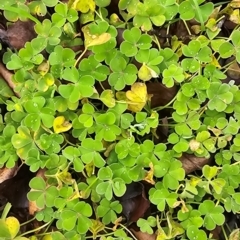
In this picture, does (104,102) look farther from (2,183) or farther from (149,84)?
(2,183)

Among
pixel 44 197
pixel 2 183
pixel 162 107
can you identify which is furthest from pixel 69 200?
pixel 162 107

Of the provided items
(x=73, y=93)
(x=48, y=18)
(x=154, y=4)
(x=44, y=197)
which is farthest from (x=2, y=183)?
(x=154, y=4)

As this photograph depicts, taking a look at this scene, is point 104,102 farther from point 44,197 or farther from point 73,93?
point 44,197

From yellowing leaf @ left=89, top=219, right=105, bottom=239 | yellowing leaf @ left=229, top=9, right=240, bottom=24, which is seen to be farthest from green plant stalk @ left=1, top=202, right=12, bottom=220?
yellowing leaf @ left=229, top=9, right=240, bottom=24

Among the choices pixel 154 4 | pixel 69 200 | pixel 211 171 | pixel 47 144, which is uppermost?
pixel 154 4

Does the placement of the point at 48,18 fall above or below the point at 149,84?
above

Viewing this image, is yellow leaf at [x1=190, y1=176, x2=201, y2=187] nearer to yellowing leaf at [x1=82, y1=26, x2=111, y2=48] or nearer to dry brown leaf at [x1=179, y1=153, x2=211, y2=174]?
dry brown leaf at [x1=179, y1=153, x2=211, y2=174]

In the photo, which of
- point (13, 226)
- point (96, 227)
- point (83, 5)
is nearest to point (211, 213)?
point (96, 227)
